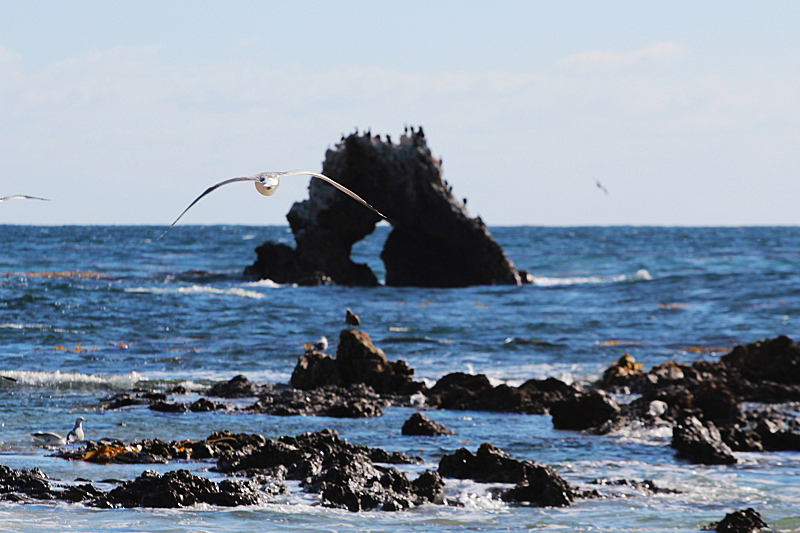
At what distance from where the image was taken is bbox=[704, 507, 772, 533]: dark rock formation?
21.9ft

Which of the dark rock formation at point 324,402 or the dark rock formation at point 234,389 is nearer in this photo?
Answer: the dark rock formation at point 324,402

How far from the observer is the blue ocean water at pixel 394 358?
7.05m

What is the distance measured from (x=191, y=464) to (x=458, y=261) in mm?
25626

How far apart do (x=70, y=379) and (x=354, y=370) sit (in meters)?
4.26

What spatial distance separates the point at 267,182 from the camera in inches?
237

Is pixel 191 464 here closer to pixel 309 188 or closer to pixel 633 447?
pixel 633 447

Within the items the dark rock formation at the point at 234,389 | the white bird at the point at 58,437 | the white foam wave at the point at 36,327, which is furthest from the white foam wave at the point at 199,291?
the white bird at the point at 58,437

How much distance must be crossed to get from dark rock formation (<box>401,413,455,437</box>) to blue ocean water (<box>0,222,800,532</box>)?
0.51 feet

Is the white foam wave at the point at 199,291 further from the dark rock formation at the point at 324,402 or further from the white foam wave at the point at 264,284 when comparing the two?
the dark rock formation at the point at 324,402

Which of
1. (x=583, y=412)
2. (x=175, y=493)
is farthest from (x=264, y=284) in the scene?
(x=175, y=493)

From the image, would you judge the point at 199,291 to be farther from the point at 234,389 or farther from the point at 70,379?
the point at 234,389

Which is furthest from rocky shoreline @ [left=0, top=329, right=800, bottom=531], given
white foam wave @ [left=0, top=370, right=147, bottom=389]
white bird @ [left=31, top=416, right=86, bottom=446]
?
white foam wave @ [left=0, top=370, right=147, bottom=389]

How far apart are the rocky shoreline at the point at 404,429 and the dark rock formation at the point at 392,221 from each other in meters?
18.0

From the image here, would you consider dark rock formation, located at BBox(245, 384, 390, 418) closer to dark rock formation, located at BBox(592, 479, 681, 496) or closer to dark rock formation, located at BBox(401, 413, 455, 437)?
dark rock formation, located at BBox(401, 413, 455, 437)
